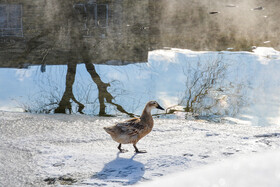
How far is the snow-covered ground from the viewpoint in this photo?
3078mm

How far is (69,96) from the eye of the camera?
308 inches

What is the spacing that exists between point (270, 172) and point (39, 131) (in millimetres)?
4604

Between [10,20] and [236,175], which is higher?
[10,20]

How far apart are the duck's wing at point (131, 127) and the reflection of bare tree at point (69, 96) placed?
323cm

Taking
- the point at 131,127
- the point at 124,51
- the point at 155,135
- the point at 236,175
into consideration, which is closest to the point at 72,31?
the point at 124,51

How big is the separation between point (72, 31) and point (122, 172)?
26.9 feet

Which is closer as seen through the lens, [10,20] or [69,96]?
[69,96]

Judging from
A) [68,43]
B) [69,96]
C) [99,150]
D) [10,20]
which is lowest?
[99,150]

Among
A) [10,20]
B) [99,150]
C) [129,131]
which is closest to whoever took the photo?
[129,131]

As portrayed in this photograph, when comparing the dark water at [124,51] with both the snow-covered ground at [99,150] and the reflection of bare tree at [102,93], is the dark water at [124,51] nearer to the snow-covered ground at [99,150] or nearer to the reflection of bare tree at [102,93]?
the reflection of bare tree at [102,93]

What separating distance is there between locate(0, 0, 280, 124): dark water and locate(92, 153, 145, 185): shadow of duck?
348cm

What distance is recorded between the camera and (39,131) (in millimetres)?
4770

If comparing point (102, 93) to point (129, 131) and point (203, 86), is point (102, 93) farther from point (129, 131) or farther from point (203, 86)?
point (129, 131)

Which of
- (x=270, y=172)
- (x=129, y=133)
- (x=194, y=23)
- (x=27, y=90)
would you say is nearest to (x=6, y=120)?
(x=129, y=133)
